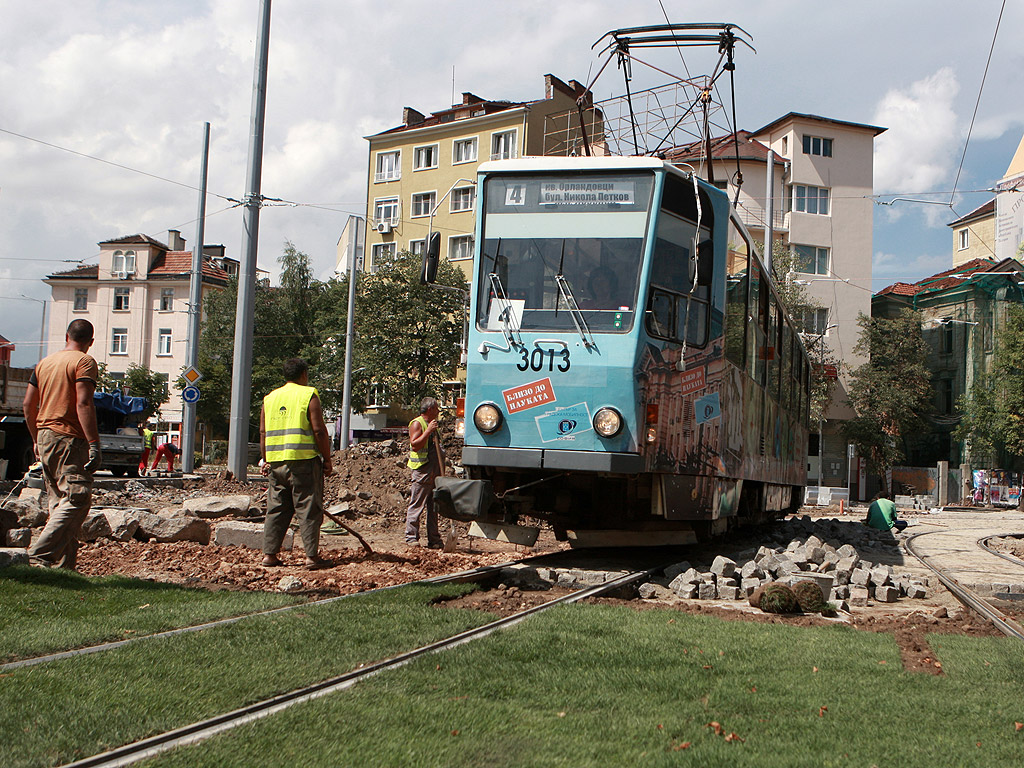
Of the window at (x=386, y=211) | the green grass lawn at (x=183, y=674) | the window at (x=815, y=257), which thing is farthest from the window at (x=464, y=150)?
the green grass lawn at (x=183, y=674)

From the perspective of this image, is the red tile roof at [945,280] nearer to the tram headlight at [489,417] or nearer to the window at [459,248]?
the window at [459,248]

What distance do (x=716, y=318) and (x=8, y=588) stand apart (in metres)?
6.40

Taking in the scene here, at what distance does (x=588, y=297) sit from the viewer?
8914 millimetres

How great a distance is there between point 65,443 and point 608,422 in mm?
4283

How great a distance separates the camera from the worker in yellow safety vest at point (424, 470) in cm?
1105

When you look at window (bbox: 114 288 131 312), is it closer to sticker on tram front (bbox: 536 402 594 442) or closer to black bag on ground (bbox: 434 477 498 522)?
black bag on ground (bbox: 434 477 498 522)

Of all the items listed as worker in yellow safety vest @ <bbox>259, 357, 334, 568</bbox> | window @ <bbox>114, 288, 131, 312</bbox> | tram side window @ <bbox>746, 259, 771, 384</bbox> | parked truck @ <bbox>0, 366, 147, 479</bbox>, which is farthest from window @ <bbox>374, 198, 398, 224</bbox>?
worker in yellow safety vest @ <bbox>259, 357, 334, 568</bbox>

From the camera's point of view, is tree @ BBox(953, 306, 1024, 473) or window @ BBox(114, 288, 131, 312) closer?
tree @ BBox(953, 306, 1024, 473)

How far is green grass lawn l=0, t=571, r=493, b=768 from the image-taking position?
3.54 meters

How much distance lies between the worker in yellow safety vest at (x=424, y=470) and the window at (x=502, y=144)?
A: 43.4 m

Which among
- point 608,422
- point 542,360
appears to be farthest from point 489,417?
point 608,422


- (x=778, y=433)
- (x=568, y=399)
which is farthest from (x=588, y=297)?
(x=778, y=433)

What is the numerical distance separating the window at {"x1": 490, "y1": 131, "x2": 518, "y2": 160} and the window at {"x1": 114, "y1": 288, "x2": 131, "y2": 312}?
29572mm

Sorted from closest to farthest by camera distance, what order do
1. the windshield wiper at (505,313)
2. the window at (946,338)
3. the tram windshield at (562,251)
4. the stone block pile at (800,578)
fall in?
the stone block pile at (800,578) < the tram windshield at (562,251) < the windshield wiper at (505,313) < the window at (946,338)
